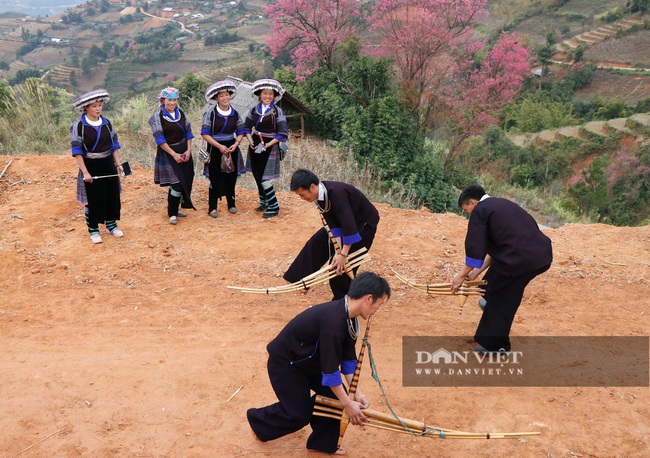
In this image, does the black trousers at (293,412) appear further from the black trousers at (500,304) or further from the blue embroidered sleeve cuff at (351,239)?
the black trousers at (500,304)

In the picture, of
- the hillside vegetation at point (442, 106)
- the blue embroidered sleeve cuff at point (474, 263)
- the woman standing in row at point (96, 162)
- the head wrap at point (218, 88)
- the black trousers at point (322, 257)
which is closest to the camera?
the blue embroidered sleeve cuff at point (474, 263)

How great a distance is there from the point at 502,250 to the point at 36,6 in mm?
154454

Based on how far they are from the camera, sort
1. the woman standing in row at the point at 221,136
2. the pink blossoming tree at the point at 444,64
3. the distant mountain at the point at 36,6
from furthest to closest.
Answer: the distant mountain at the point at 36,6 < the pink blossoming tree at the point at 444,64 < the woman standing in row at the point at 221,136

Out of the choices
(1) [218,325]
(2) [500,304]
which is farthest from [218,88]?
(2) [500,304]

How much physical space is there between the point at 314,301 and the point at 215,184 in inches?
85.8

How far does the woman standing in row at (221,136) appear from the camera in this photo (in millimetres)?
5898

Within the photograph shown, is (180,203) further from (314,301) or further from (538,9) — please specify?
(538,9)

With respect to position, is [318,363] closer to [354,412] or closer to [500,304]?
[354,412]

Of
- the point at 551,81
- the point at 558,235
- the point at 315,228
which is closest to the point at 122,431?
the point at 315,228

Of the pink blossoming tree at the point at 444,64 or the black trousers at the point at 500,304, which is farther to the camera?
the pink blossoming tree at the point at 444,64

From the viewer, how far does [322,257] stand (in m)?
4.53

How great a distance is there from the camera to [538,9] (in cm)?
4584

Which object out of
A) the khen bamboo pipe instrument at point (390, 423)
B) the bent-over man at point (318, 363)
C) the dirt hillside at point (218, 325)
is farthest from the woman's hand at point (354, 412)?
the dirt hillside at point (218, 325)

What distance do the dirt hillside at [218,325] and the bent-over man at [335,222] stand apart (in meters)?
0.55
